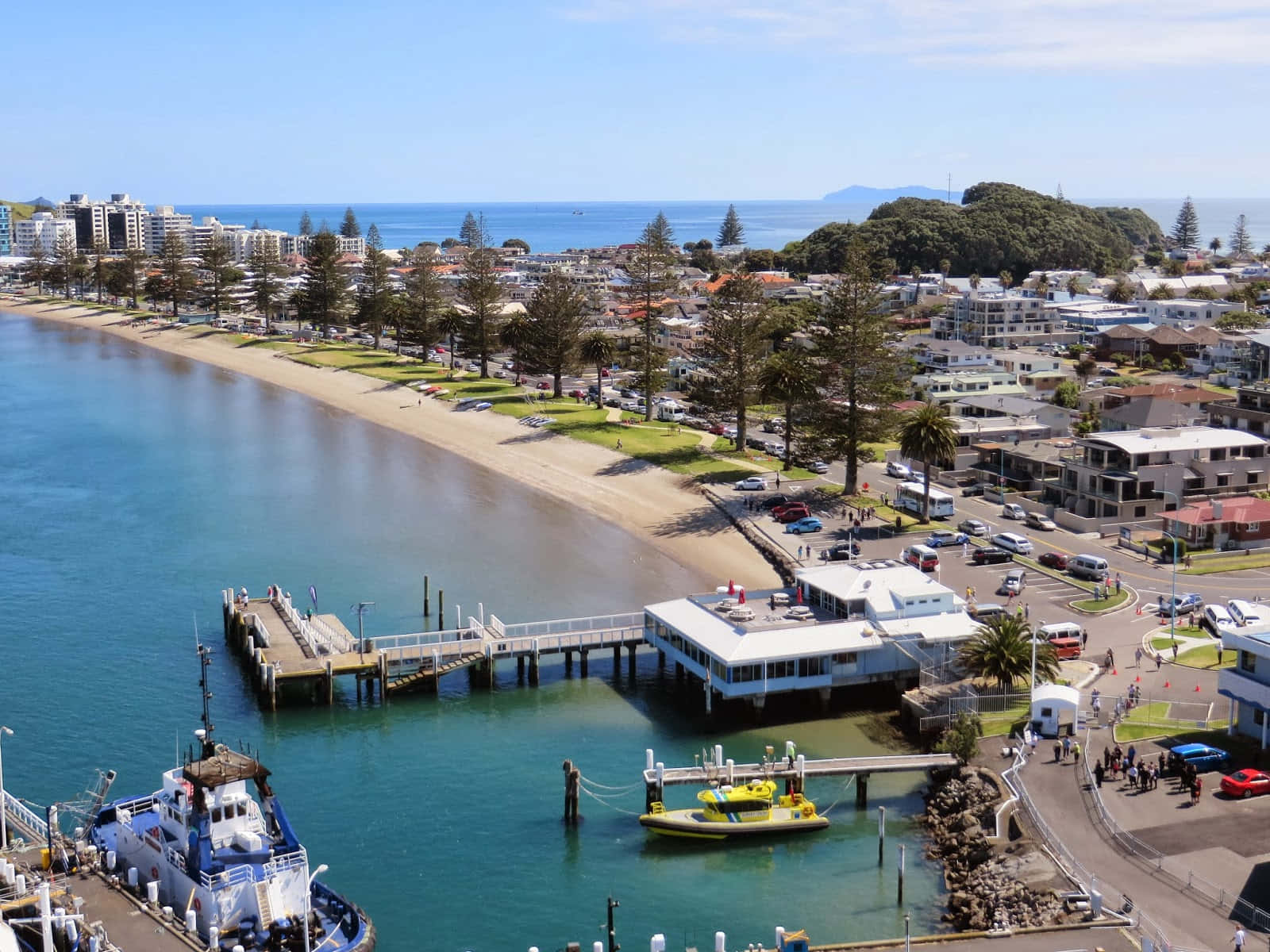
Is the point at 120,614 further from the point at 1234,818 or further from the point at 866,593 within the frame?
the point at 1234,818

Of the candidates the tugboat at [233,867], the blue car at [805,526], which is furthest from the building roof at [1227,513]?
the tugboat at [233,867]

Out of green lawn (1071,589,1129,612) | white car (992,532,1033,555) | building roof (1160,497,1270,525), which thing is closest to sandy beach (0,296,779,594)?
white car (992,532,1033,555)

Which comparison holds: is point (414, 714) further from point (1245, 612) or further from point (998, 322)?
point (998, 322)

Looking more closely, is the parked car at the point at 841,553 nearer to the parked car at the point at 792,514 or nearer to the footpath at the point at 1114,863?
the parked car at the point at 792,514

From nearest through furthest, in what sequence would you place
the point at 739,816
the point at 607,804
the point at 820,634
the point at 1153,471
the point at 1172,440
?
1. the point at 739,816
2. the point at 607,804
3. the point at 820,634
4. the point at 1153,471
5. the point at 1172,440

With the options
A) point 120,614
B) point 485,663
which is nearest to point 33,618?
point 120,614

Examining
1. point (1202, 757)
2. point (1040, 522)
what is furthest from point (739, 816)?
point (1040, 522)
